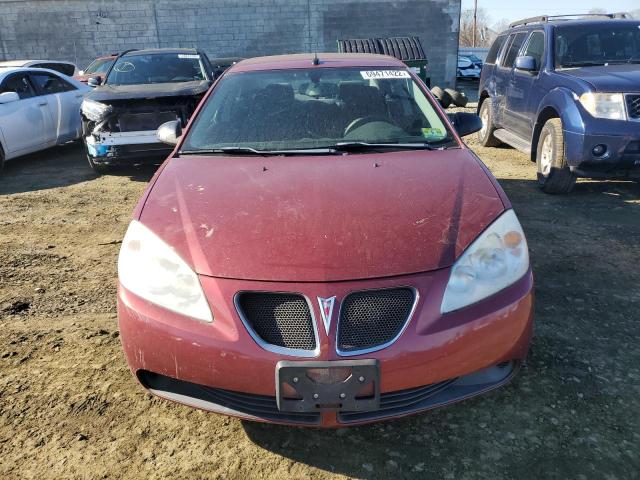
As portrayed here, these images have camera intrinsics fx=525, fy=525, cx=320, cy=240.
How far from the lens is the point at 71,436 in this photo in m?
2.31

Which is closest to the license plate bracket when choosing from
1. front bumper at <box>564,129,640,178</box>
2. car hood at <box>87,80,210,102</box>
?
front bumper at <box>564,129,640,178</box>

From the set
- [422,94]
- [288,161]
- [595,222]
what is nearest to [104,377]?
[288,161]

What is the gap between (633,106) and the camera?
5.02m

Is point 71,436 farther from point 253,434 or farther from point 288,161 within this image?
point 288,161

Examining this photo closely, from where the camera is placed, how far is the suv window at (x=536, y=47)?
20.6 feet

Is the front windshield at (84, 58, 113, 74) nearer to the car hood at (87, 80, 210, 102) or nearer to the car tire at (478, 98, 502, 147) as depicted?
the car hood at (87, 80, 210, 102)

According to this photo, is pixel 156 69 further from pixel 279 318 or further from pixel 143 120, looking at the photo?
pixel 279 318

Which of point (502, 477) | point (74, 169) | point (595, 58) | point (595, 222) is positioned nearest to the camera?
point (502, 477)

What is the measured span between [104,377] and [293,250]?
1.38 m

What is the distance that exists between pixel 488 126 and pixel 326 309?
22.6 ft

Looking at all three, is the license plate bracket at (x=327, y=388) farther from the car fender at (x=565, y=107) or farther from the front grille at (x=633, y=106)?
the front grille at (x=633, y=106)

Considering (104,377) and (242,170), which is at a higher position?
(242,170)

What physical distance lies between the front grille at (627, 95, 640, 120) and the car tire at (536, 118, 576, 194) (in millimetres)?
657

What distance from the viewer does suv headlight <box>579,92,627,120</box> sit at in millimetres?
5035
